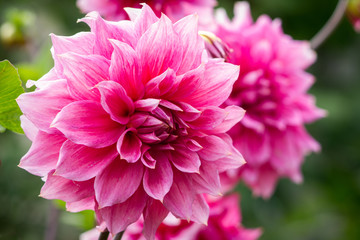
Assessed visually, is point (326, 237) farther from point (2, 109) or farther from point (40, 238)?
point (2, 109)

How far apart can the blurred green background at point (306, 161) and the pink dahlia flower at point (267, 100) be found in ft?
1.72

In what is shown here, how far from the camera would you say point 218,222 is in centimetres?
58

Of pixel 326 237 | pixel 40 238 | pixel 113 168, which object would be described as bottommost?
pixel 326 237

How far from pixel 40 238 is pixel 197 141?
0.77 metres

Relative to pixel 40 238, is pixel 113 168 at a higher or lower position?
higher

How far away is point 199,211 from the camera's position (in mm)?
396

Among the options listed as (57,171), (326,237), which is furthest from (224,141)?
(326,237)

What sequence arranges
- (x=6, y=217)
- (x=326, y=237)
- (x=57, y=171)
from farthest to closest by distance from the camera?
(x=326, y=237), (x=6, y=217), (x=57, y=171)

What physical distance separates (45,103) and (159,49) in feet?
0.30

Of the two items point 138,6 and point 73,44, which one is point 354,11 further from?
point 73,44

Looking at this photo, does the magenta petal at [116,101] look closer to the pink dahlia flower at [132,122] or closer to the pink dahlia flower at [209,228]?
the pink dahlia flower at [132,122]

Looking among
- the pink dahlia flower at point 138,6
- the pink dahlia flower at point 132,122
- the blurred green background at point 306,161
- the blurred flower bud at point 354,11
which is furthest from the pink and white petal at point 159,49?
the blurred green background at point 306,161

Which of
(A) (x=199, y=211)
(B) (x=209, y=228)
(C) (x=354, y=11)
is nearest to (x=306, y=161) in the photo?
(C) (x=354, y=11)

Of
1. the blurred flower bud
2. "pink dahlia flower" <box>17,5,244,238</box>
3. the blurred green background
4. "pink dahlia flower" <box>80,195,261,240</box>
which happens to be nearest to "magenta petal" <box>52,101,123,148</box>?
"pink dahlia flower" <box>17,5,244,238</box>
